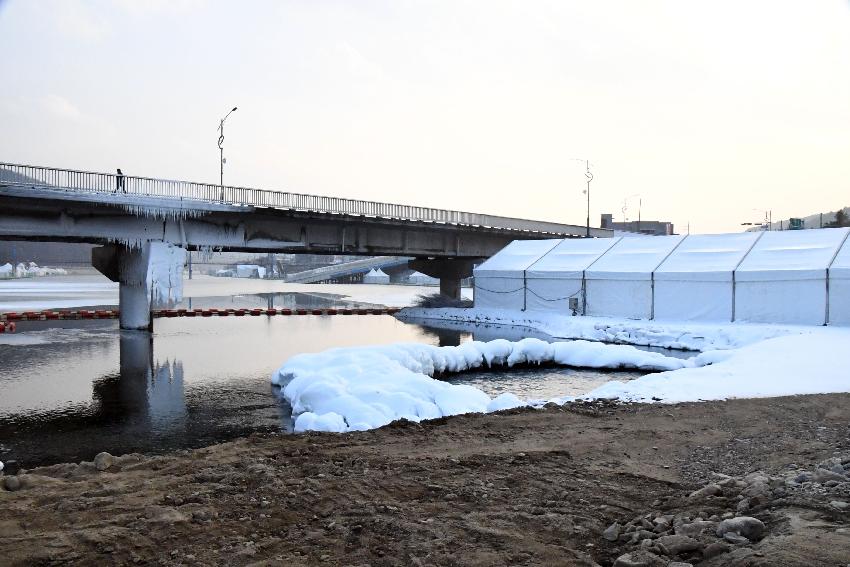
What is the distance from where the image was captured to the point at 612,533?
20.0 ft

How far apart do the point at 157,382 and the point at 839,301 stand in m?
28.1

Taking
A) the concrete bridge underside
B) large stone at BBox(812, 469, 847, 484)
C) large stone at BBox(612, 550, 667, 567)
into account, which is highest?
the concrete bridge underside

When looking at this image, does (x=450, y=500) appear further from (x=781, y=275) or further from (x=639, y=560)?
(x=781, y=275)

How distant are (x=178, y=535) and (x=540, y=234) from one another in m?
55.6

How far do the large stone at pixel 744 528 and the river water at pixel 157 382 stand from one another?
29.9 feet

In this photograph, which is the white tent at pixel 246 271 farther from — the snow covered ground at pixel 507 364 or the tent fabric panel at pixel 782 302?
the snow covered ground at pixel 507 364

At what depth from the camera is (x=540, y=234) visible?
Answer: 59.8 m

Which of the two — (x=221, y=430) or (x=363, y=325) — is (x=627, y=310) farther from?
(x=221, y=430)

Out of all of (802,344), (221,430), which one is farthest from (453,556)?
(802,344)

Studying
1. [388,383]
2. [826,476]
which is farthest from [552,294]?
[826,476]

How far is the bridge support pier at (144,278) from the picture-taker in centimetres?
3316

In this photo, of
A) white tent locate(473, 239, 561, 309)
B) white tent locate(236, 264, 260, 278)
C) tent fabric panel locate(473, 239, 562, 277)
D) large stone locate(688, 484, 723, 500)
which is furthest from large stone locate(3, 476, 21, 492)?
white tent locate(236, 264, 260, 278)

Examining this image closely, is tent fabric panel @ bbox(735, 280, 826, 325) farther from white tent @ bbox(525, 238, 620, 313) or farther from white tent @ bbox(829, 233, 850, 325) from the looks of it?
white tent @ bbox(525, 238, 620, 313)

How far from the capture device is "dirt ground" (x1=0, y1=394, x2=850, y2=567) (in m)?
5.70
